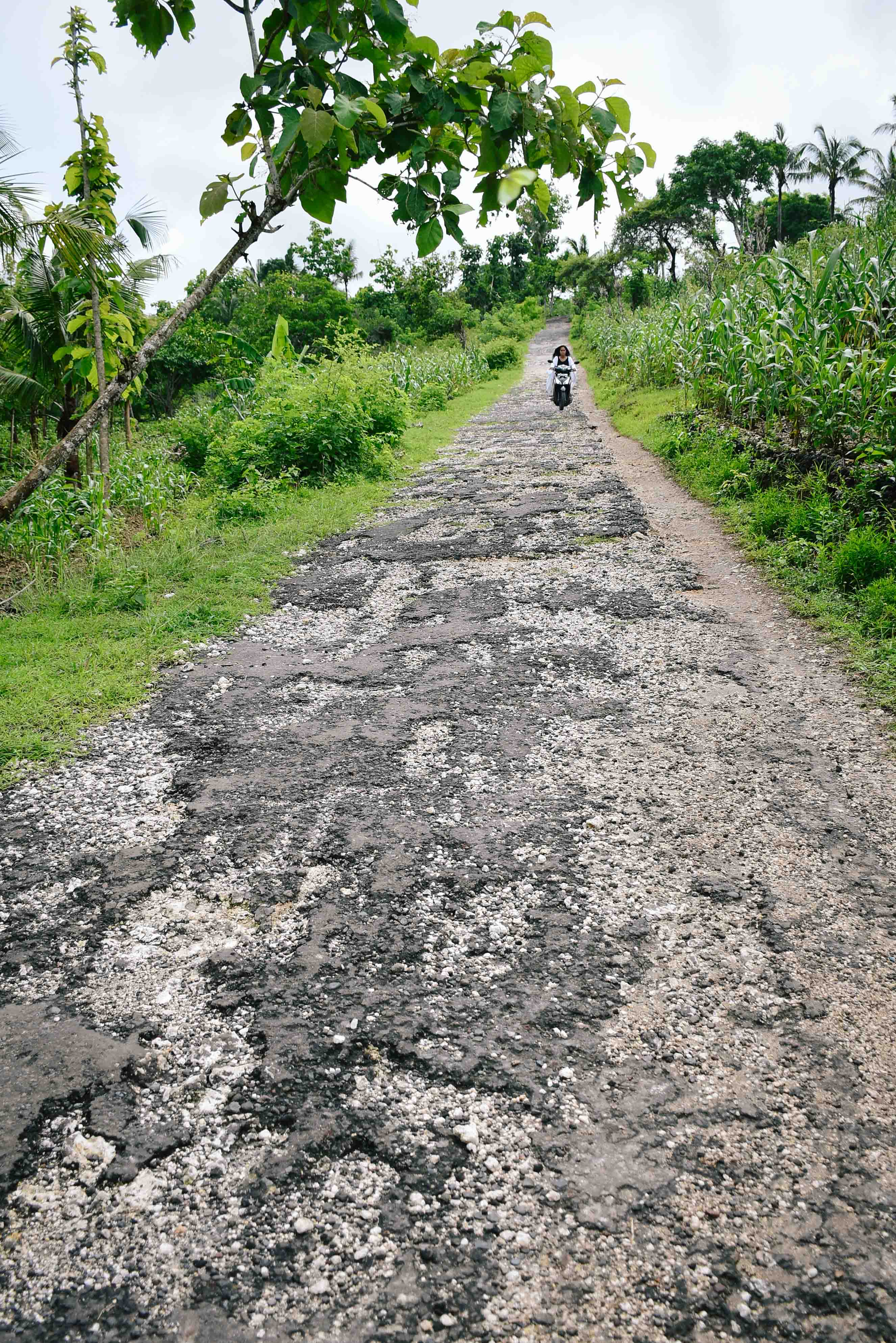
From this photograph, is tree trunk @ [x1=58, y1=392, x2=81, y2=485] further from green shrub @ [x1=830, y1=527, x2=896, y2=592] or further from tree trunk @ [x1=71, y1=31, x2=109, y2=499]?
green shrub @ [x1=830, y1=527, x2=896, y2=592]

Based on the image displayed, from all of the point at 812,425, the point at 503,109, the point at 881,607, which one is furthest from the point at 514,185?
the point at 812,425

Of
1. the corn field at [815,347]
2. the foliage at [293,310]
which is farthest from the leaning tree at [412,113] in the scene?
the foliage at [293,310]

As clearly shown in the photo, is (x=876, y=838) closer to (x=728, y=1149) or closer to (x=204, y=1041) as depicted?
(x=728, y=1149)

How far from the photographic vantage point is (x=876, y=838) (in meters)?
2.84

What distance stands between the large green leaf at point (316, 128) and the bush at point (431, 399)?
17.0 m

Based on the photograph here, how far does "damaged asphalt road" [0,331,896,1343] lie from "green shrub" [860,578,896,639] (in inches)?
22.4

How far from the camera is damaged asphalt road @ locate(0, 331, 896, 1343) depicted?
157 centimetres

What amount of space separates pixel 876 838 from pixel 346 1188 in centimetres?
209

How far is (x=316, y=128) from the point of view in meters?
1.60

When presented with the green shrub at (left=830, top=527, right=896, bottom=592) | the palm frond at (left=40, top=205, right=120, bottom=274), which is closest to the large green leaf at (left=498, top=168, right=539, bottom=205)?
the palm frond at (left=40, top=205, right=120, bottom=274)

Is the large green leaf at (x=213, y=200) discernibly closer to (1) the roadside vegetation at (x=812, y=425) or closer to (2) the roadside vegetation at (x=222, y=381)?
(2) the roadside vegetation at (x=222, y=381)

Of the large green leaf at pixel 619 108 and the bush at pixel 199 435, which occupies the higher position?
the large green leaf at pixel 619 108

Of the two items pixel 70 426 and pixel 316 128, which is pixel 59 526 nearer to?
pixel 70 426

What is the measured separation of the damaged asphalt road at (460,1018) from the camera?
157cm
